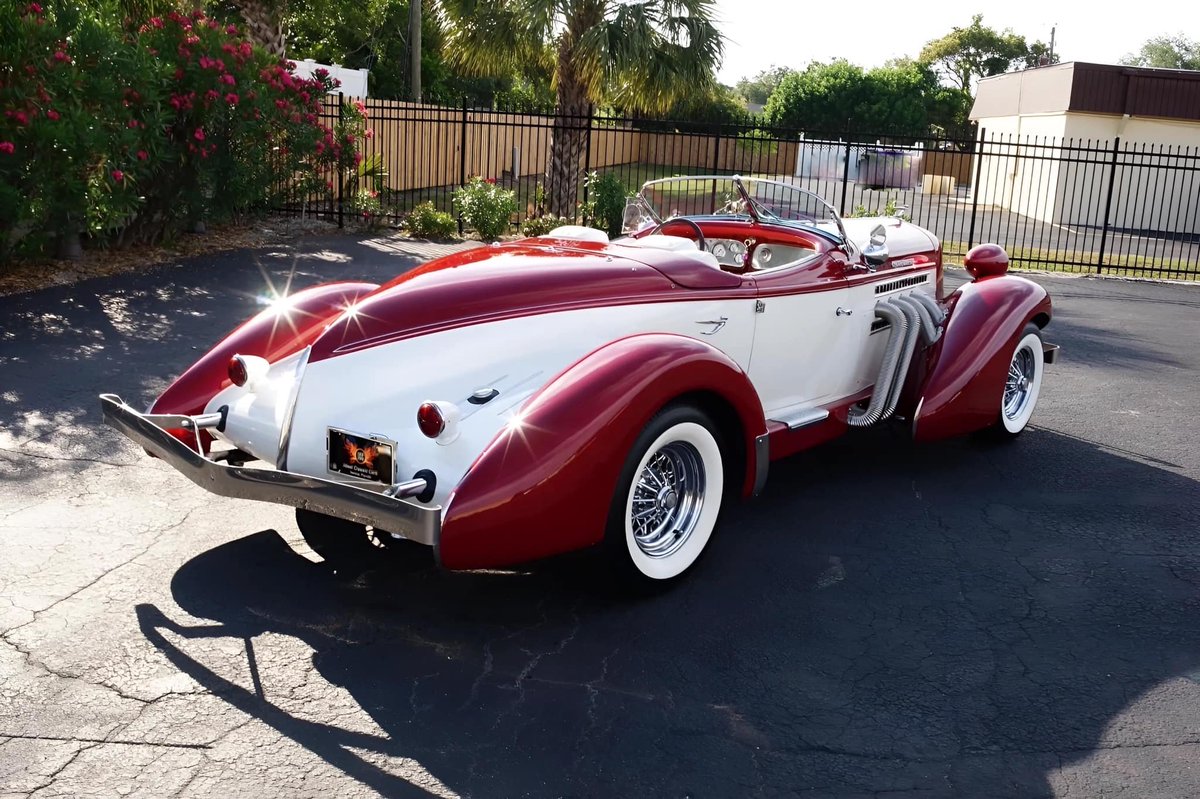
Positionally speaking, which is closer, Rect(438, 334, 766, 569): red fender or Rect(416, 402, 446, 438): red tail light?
Rect(438, 334, 766, 569): red fender

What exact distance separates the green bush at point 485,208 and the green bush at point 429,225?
329 mm

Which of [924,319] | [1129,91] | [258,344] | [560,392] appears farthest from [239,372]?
[1129,91]

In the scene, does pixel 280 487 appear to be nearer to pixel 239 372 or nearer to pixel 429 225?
pixel 239 372

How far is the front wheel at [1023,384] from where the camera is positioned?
654 centimetres

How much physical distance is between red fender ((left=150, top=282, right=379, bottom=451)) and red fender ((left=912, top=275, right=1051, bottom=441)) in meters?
2.93

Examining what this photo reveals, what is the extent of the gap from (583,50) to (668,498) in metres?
13.1

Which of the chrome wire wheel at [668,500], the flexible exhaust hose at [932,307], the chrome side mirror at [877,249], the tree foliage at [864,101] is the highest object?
the tree foliage at [864,101]

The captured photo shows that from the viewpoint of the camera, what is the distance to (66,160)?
9578 mm

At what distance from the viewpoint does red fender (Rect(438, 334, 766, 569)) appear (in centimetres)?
358

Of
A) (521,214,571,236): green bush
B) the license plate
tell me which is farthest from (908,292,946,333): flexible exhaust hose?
(521,214,571,236): green bush

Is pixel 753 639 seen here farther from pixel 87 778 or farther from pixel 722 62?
pixel 722 62

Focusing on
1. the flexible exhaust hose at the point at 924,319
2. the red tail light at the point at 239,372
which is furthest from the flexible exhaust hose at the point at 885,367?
the red tail light at the point at 239,372

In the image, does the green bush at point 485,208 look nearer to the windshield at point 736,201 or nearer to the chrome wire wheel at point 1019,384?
the windshield at point 736,201

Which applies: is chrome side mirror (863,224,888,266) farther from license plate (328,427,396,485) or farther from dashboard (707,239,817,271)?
license plate (328,427,396,485)
